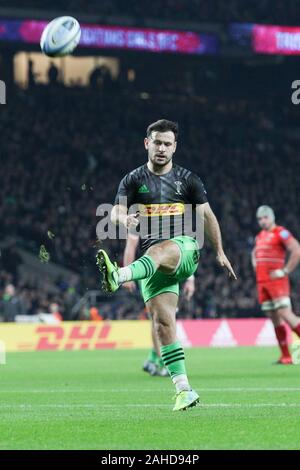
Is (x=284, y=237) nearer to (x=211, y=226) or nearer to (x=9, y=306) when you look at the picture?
(x=211, y=226)

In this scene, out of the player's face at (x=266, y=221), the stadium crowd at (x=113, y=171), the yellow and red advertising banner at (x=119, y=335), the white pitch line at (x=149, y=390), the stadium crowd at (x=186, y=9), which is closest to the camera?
the white pitch line at (x=149, y=390)

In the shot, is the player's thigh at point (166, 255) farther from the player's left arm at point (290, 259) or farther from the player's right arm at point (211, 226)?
the player's left arm at point (290, 259)

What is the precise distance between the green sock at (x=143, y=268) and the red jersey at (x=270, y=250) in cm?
876

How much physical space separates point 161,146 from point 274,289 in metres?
8.34

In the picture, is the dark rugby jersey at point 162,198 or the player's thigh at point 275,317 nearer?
the dark rugby jersey at point 162,198

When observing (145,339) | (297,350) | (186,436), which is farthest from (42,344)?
(186,436)

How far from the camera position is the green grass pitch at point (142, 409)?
24.1 feet

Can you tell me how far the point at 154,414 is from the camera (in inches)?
364

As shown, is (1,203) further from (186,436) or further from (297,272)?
(186,436)

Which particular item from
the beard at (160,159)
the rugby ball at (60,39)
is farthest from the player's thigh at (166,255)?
the rugby ball at (60,39)

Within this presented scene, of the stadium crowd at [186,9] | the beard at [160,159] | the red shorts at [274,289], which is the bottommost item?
the beard at [160,159]

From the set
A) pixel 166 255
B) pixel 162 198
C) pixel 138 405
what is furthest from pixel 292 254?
pixel 166 255

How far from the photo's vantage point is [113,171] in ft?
131

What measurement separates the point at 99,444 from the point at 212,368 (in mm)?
10093
